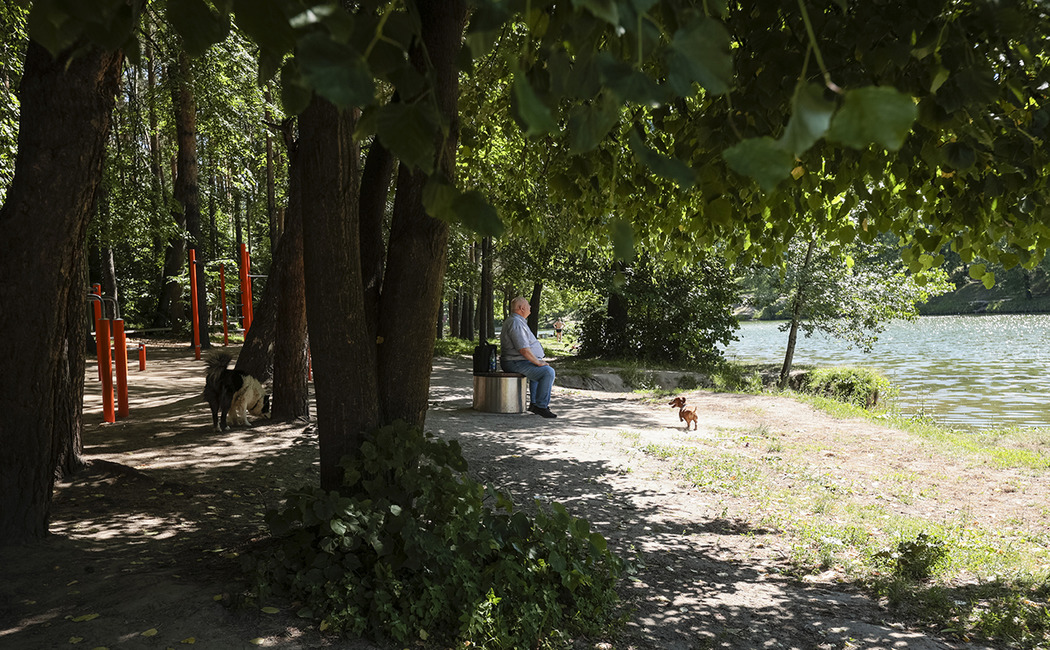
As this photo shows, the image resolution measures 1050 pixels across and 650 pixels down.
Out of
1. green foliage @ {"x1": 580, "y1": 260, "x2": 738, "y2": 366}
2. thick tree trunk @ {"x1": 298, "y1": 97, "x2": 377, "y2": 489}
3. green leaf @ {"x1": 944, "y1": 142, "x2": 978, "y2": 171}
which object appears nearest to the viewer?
green leaf @ {"x1": 944, "y1": 142, "x2": 978, "y2": 171}

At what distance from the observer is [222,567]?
13.9 ft

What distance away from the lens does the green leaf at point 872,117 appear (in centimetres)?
91

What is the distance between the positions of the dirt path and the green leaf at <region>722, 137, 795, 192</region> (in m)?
3.16

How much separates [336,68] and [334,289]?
3.19 m

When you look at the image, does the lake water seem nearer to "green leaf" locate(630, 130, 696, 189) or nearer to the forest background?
the forest background

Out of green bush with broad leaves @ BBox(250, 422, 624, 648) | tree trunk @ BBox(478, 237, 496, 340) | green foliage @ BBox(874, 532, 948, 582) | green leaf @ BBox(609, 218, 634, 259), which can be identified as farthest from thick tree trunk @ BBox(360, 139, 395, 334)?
tree trunk @ BBox(478, 237, 496, 340)

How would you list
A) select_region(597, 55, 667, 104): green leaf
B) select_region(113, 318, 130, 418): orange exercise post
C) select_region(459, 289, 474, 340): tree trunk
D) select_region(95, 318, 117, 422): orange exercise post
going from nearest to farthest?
select_region(597, 55, 667, 104): green leaf
select_region(95, 318, 117, 422): orange exercise post
select_region(113, 318, 130, 418): orange exercise post
select_region(459, 289, 474, 340): tree trunk

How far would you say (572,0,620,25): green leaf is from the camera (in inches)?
38.6

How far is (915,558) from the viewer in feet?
16.9

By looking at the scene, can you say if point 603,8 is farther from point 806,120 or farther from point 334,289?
point 334,289

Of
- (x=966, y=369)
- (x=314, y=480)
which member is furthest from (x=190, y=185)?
(x=966, y=369)

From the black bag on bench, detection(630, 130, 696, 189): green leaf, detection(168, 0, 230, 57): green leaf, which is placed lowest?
the black bag on bench

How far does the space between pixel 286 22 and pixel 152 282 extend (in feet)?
107

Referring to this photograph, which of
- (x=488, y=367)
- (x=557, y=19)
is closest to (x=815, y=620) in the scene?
(x=557, y=19)
